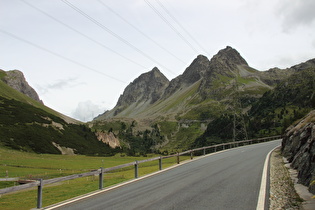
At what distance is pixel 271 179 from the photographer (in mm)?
13297

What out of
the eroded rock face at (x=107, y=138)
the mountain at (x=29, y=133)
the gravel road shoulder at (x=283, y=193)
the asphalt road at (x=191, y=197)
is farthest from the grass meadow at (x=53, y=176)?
the eroded rock face at (x=107, y=138)

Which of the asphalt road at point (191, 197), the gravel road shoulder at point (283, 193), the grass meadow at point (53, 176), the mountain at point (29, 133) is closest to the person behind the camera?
the gravel road shoulder at point (283, 193)

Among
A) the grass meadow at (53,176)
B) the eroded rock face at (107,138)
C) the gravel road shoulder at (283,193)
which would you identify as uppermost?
the eroded rock face at (107,138)

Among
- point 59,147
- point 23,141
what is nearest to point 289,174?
point 23,141

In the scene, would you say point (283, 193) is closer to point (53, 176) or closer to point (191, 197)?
point (191, 197)

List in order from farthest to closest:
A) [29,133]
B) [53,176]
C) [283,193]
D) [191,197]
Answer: [29,133]
[53,176]
[283,193]
[191,197]

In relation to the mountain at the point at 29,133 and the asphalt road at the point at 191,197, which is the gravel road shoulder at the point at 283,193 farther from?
the mountain at the point at 29,133

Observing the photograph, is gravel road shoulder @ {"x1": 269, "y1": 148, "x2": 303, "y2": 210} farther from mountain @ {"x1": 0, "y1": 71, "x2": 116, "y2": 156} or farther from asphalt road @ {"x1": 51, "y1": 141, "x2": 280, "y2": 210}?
mountain @ {"x1": 0, "y1": 71, "x2": 116, "y2": 156}

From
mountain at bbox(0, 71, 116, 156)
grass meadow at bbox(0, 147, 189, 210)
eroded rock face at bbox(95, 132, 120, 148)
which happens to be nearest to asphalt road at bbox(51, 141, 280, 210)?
grass meadow at bbox(0, 147, 189, 210)

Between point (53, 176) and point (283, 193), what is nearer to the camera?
point (283, 193)

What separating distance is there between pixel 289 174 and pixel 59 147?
305 ft

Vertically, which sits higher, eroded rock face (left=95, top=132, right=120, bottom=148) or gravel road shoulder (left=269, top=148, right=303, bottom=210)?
eroded rock face (left=95, top=132, right=120, bottom=148)

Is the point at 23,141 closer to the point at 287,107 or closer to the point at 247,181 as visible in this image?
A: the point at 247,181

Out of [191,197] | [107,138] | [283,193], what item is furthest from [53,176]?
[107,138]
